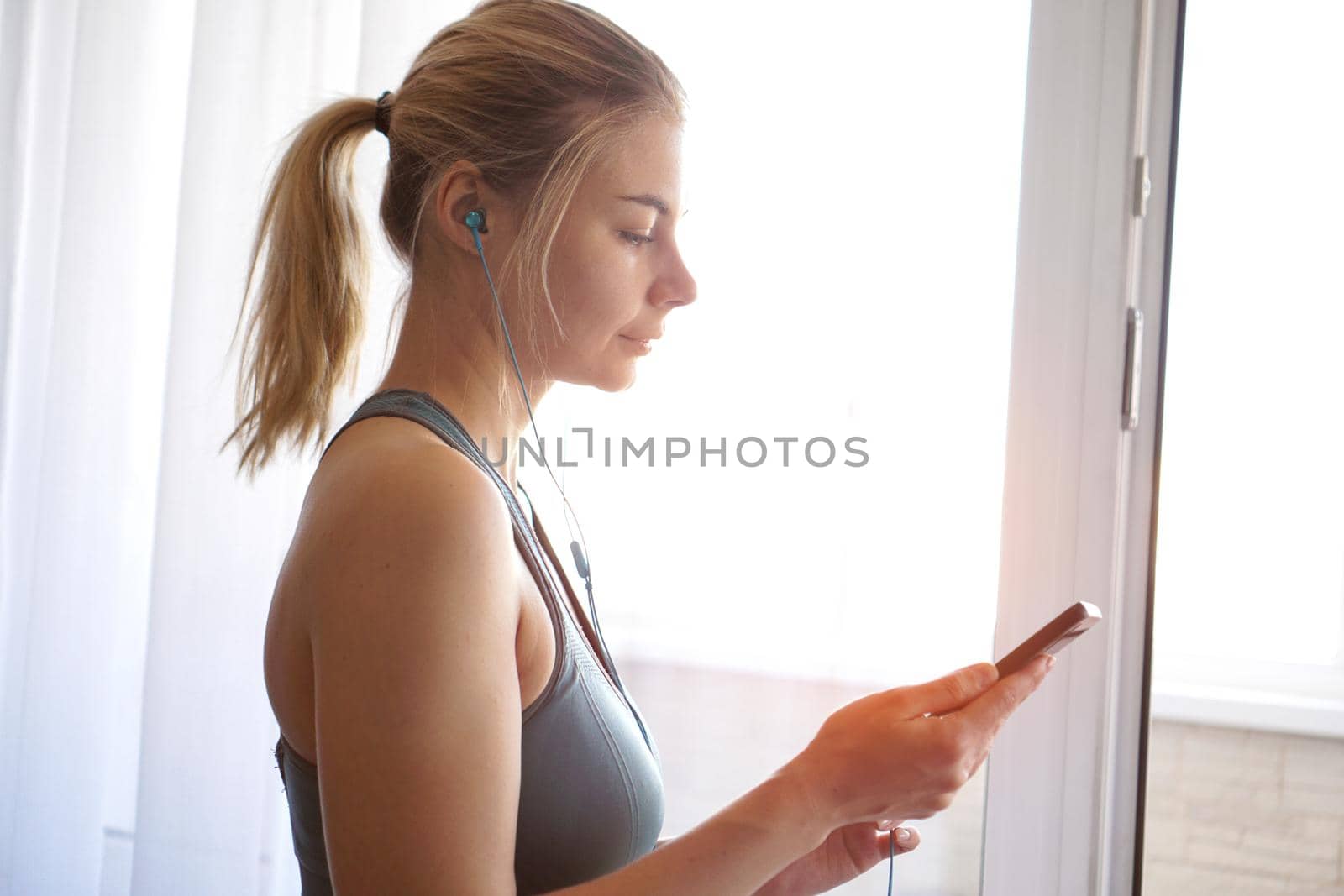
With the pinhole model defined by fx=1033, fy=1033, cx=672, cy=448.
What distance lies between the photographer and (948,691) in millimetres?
687

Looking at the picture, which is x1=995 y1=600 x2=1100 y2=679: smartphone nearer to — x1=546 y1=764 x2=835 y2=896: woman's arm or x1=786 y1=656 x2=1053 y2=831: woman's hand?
x1=786 y1=656 x2=1053 y2=831: woman's hand

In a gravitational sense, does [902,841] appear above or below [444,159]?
below

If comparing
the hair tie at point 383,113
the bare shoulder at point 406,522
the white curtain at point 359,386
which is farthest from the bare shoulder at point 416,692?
the white curtain at point 359,386

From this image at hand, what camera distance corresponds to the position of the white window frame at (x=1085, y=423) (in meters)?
1.19

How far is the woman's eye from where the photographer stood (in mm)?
822

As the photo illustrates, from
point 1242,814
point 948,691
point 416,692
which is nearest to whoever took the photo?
point 416,692

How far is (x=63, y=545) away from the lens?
161 cm

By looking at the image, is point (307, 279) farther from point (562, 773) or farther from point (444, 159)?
point (562, 773)

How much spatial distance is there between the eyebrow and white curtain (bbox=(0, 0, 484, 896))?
714mm

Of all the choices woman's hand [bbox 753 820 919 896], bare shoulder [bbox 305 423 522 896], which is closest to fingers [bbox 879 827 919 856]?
woman's hand [bbox 753 820 919 896]

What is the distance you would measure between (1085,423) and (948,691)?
62 centimetres

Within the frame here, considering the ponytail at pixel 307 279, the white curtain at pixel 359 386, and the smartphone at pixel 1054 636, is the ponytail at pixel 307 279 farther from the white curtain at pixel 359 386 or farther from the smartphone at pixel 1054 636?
the smartphone at pixel 1054 636

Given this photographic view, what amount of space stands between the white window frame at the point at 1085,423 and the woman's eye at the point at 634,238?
0.58 metres

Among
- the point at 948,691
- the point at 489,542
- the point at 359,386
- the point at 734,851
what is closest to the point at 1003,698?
the point at 948,691
